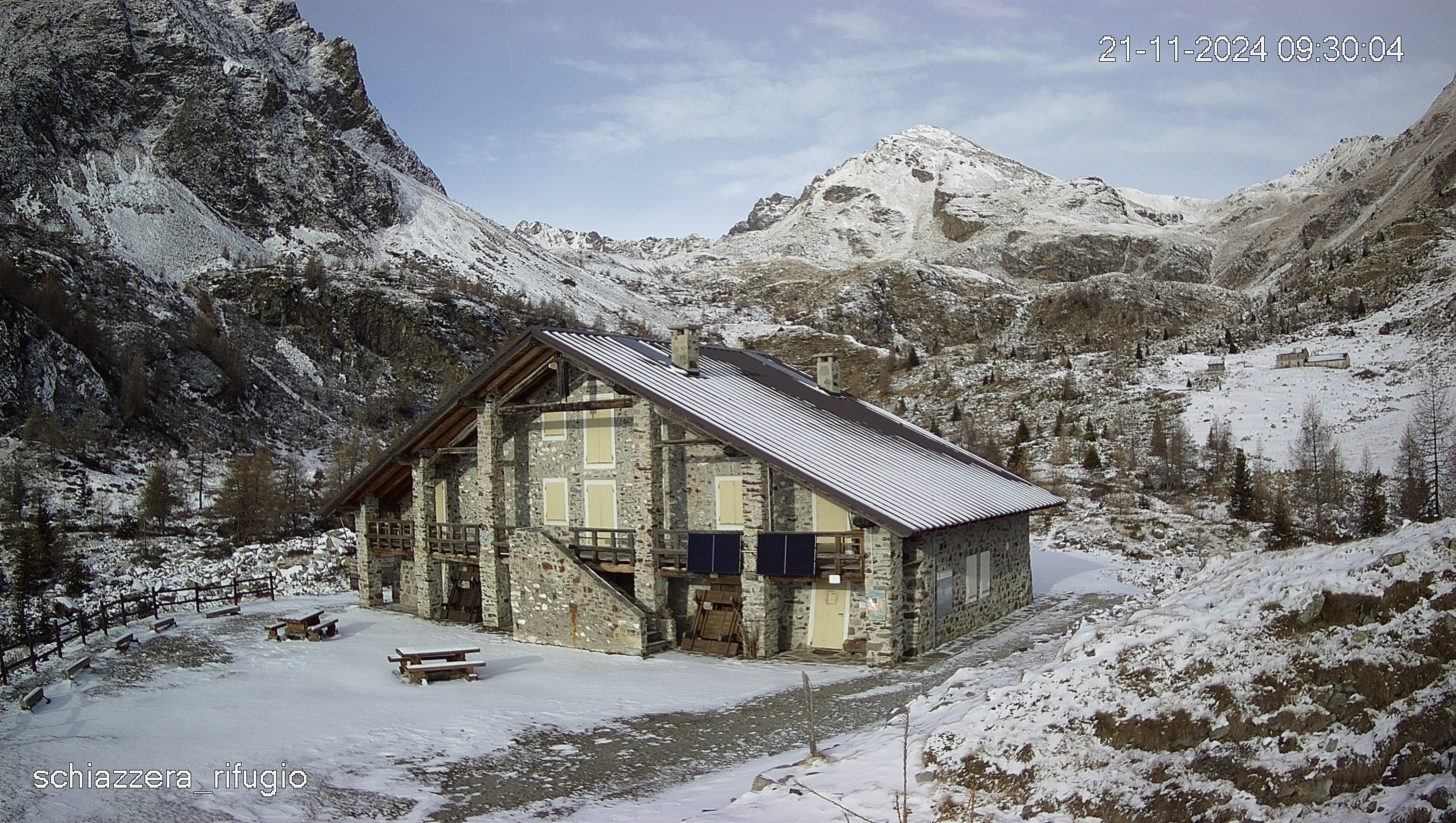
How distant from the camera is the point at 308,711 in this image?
1697 centimetres

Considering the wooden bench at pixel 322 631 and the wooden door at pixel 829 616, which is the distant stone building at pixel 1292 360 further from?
the wooden bench at pixel 322 631

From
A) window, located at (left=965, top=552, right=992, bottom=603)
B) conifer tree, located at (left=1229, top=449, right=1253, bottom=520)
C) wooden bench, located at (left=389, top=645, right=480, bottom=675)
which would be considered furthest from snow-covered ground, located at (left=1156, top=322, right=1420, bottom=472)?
wooden bench, located at (left=389, top=645, right=480, bottom=675)

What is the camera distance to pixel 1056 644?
1722 centimetres

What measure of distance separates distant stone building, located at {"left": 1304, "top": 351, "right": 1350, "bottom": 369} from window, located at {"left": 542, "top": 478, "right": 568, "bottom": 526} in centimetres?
5374

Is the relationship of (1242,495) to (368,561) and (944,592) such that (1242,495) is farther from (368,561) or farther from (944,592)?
(368,561)

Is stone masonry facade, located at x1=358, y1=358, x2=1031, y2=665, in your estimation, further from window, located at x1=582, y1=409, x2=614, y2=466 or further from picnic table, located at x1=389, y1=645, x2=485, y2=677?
picnic table, located at x1=389, y1=645, x2=485, y2=677

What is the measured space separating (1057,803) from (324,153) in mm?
108945

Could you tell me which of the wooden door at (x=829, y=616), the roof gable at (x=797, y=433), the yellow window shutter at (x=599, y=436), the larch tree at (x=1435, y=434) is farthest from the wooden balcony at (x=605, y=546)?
the larch tree at (x=1435, y=434)

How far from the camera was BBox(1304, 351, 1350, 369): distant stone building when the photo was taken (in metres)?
58.3

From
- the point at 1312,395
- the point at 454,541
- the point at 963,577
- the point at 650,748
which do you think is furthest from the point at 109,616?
the point at 1312,395

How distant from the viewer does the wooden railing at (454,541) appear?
26672 mm

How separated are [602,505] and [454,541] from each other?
5572 millimetres

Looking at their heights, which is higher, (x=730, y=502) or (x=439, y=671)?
(x=730, y=502)

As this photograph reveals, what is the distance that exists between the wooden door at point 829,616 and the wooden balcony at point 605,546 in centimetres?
449
